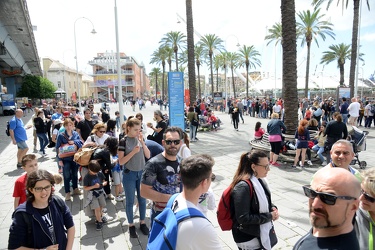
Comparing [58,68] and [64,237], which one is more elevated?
[58,68]

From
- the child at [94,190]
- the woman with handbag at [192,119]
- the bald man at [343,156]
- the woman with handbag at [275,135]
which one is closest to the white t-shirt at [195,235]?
the bald man at [343,156]

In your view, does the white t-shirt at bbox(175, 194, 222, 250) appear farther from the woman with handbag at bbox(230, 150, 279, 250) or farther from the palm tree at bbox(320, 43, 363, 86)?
the palm tree at bbox(320, 43, 363, 86)

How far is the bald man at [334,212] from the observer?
1427mm

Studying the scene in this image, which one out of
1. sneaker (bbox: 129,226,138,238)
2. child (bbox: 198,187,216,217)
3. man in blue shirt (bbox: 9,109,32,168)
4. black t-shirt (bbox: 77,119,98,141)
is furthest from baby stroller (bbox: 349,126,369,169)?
man in blue shirt (bbox: 9,109,32,168)

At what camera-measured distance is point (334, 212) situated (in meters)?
1.46

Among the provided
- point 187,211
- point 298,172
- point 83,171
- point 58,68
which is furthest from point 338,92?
point 58,68

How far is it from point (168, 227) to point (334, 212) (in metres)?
0.98

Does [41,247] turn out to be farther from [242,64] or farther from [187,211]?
[242,64]

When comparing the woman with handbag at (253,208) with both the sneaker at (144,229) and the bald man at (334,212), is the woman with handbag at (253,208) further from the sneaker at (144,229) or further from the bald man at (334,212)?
the sneaker at (144,229)

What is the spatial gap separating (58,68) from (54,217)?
8511 centimetres

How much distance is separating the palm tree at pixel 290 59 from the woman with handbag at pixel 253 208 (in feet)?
23.6

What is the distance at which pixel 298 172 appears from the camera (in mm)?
7723

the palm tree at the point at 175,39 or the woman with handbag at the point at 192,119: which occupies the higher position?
the palm tree at the point at 175,39

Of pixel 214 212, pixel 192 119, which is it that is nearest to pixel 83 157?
pixel 214 212
